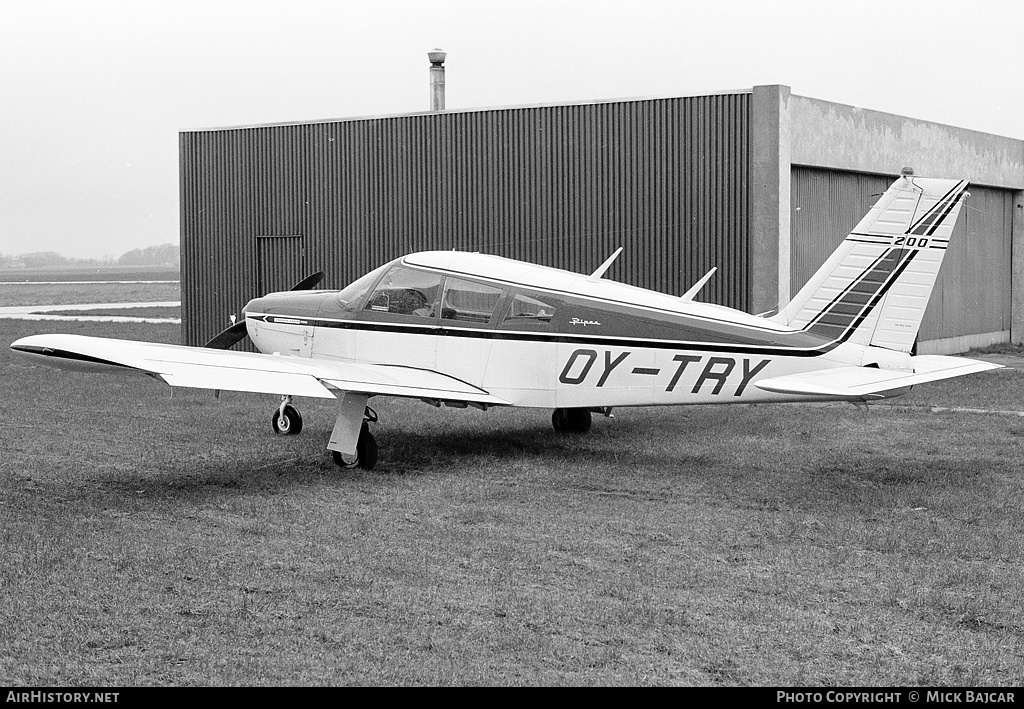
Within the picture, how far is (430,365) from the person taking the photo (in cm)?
1212

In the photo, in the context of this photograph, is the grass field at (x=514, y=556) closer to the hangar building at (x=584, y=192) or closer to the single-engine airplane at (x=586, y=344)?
the single-engine airplane at (x=586, y=344)

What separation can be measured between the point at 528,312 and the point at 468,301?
679 millimetres

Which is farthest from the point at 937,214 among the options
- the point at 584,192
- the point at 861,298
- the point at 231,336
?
the point at 584,192

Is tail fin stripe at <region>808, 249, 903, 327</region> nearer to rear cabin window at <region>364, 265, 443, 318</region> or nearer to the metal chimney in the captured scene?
rear cabin window at <region>364, 265, 443, 318</region>

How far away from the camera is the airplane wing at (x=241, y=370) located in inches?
374

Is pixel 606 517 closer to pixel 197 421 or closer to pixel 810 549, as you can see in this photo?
pixel 810 549

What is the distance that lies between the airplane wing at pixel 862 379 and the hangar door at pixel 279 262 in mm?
14067

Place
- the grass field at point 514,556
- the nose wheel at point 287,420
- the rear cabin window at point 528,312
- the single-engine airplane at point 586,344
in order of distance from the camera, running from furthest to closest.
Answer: the nose wheel at point 287,420
the rear cabin window at point 528,312
the single-engine airplane at point 586,344
the grass field at point 514,556

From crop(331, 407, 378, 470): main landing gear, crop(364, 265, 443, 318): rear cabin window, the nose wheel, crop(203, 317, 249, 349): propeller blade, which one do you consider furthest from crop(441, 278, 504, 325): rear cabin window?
crop(203, 317, 249, 349): propeller blade

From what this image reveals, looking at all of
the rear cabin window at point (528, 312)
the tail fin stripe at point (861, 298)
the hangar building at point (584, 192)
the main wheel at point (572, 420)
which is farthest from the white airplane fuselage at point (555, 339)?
the hangar building at point (584, 192)

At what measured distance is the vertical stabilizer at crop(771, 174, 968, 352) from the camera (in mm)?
10633

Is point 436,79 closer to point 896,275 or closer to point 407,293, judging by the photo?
point 407,293

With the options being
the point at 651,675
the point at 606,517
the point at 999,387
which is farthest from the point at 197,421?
the point at 999,387

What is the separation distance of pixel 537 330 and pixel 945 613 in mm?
5815
